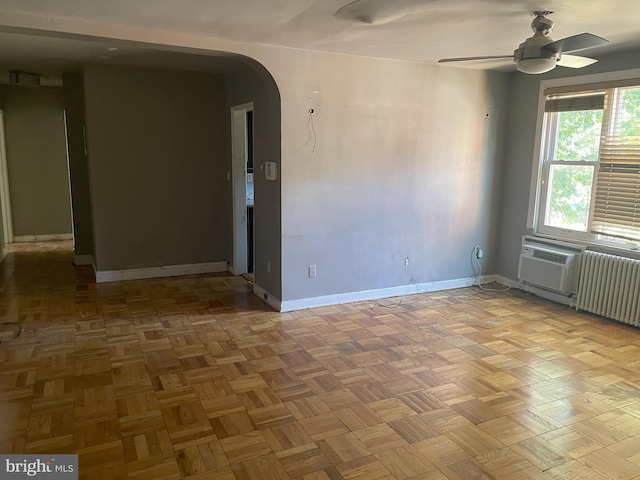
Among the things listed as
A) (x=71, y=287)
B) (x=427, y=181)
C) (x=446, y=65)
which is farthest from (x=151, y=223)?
(x=446, y=65)

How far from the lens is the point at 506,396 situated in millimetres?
2914

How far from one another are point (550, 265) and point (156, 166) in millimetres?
4336

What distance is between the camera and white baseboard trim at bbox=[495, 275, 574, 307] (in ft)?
15.5

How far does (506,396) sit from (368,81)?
117 inches

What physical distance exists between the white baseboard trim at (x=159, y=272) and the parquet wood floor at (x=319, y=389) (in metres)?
0.60

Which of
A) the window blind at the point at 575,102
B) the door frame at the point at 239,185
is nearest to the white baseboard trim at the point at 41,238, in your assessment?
the door frame at the point at 239,185

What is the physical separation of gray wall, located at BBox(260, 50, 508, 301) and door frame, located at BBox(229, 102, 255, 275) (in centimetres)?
134

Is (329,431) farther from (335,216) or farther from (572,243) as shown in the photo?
(572,243)

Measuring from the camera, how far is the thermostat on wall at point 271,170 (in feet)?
14.0

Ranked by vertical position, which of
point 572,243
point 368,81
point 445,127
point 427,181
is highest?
point 368,81

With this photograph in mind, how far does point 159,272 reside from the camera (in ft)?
18.3

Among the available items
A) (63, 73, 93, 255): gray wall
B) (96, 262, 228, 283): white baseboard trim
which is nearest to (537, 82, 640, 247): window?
(96, 262, 228, 283): white baseboard trim

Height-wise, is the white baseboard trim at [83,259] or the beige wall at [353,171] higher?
the beige wall at [353,171]

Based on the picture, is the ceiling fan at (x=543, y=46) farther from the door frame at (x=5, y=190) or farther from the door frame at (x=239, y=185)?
the door frame at (x=5, y=190)
